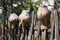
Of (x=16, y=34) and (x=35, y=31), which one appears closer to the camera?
(x=35, y=31)

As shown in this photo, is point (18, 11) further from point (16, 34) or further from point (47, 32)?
point (47, 32)

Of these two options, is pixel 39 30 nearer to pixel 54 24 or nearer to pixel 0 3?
pixel 54 24

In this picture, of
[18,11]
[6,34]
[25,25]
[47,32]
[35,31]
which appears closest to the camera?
[47,32]

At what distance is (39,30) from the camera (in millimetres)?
2461

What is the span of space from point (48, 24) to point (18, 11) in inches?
67.9

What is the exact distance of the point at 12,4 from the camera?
420cm

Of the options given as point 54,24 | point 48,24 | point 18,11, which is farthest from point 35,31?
point 18,11

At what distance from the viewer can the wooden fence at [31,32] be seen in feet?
7.14

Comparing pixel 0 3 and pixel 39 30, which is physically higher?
pixel 0 3

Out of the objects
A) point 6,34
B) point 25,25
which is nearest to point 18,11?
point 6,34

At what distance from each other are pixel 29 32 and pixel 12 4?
56.3 inches

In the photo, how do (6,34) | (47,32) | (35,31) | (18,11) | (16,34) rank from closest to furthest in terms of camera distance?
(47,32) → (35,31) → (16,34) → (6,34) → (18,11)

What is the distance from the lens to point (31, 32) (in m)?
2.74

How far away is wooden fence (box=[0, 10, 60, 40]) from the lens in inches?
85.7
